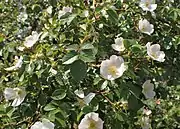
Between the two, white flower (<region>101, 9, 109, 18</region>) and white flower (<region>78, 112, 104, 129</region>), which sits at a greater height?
white flower (<region>101, 9, 109, 18</region>)

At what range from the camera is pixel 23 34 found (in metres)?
3.42

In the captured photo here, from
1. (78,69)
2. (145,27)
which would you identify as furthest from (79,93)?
(145,27)

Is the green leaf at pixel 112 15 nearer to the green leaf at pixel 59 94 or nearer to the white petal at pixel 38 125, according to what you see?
the green leaf at pixel 59 94

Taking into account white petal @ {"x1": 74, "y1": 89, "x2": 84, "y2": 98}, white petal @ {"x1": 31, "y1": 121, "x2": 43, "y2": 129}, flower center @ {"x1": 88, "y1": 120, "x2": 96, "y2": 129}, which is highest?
white petal @ {"x1": 74, "y1": 89, "x2": 84, "y2": 98}

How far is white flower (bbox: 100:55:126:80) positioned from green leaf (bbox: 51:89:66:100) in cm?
15

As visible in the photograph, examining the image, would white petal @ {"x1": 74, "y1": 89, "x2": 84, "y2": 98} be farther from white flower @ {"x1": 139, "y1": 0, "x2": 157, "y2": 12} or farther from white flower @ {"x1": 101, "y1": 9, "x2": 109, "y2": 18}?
white flower @ {"x1": 139, "y1": 0, "x2": 157, "y2": 12}

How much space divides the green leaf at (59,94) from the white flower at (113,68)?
15cm

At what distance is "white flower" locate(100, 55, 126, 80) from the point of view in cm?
153

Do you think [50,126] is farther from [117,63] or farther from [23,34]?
[23,34]

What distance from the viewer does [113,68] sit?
1523 millimetres

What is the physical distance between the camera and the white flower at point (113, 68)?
153 cm

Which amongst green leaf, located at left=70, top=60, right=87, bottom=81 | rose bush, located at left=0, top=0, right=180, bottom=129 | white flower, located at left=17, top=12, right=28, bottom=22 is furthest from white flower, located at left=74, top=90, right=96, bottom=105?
white flower, located at left=17, top=12, right=28, bottom=22

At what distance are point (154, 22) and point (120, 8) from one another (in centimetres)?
21

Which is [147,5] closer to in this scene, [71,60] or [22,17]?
[71,60]
